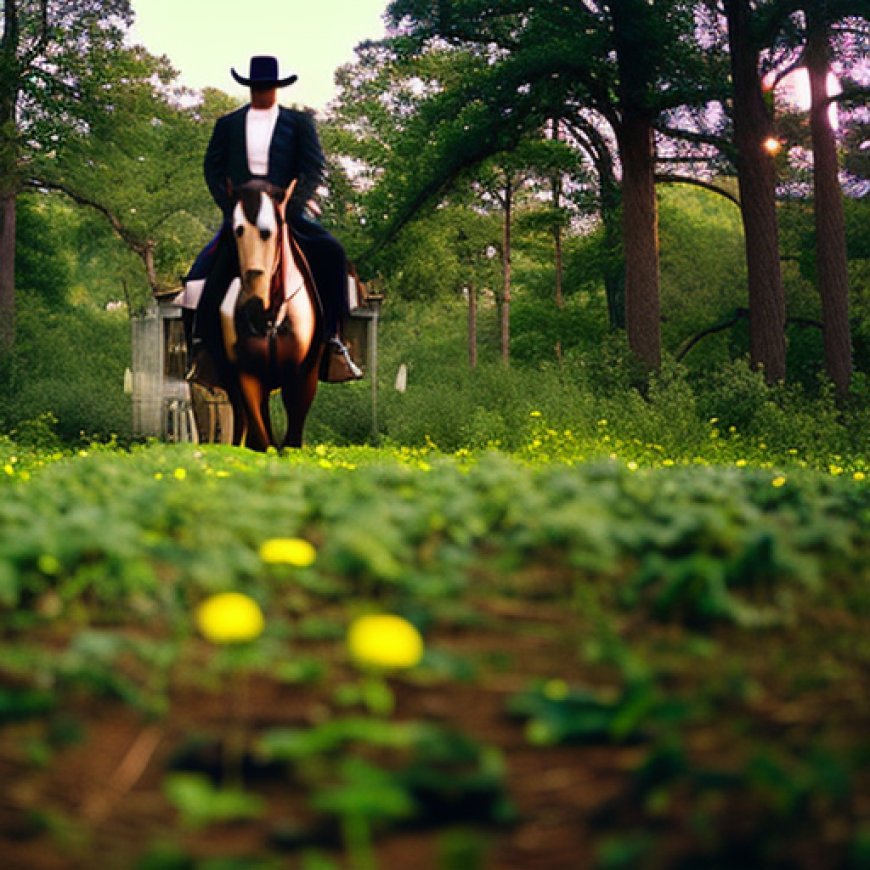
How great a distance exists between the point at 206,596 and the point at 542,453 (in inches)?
468

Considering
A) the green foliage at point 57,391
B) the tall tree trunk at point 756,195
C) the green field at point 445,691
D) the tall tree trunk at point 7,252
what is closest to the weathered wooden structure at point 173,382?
the green foliage at point 57,391

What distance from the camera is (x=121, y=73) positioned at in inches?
1078

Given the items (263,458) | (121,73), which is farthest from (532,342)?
(263,458)

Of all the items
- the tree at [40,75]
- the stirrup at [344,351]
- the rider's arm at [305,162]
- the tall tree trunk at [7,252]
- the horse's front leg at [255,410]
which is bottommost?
the horse's front leg at [255,410]

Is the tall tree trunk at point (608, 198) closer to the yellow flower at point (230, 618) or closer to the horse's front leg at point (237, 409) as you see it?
the horse's front leg at point (237, 409)

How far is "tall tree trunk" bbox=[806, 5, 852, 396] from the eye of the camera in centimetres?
2294

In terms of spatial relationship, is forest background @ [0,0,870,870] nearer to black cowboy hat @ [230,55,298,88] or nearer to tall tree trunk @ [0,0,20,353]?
black cowboy hat @ [230,55,298,88]

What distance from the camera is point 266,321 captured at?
1079cm

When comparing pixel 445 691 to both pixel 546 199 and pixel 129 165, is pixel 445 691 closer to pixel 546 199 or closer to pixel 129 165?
pixel 129 165

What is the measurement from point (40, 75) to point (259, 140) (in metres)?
17.6

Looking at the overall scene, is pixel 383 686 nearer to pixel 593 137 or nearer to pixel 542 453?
pixel 542 453

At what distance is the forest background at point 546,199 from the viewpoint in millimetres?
19391

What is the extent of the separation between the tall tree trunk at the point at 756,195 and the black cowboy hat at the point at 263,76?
10.6m

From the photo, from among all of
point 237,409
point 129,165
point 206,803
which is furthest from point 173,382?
point 206,803
